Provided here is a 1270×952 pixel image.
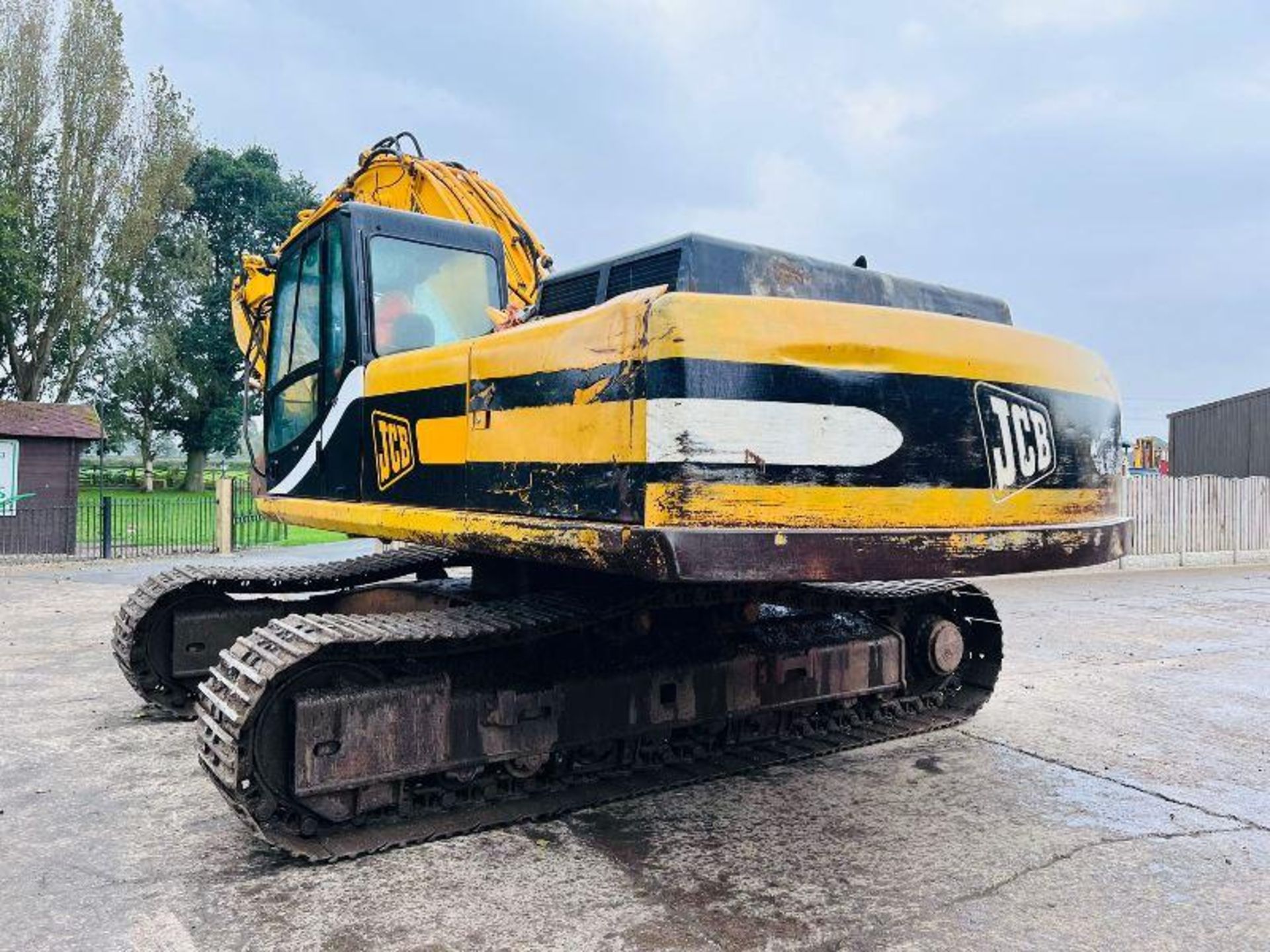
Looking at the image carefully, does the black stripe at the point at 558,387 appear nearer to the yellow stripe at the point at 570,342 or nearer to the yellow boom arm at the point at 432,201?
the yellow stripe at the point at 570,342

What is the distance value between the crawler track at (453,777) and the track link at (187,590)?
1.39 metres

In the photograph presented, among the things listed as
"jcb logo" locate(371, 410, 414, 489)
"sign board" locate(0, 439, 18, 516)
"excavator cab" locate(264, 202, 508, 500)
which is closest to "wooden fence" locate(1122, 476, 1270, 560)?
"excavator cab" locate(264, 202, 508, 500)

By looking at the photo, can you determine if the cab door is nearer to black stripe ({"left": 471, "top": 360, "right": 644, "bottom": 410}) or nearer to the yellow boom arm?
the yellow boom arm

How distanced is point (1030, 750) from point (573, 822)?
2.51 meters

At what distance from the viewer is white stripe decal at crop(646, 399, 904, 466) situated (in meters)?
2.80

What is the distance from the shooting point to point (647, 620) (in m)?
4.20

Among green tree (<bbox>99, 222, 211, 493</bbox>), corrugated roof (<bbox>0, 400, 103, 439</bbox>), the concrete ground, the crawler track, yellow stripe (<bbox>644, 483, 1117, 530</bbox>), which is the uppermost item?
green tree (<bbox>99, 222, 211, 493</bbox>)

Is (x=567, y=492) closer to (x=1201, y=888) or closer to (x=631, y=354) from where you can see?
(x=631, y=354)

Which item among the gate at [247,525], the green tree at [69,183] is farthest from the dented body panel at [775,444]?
the green tree at [69,183]

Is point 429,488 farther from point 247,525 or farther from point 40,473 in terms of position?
point 247,525

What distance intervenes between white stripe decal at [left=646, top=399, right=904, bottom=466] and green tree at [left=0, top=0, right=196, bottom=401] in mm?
27050

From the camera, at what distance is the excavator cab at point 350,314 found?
433 centimetres

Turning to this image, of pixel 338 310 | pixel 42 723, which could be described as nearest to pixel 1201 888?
pixel 338 310

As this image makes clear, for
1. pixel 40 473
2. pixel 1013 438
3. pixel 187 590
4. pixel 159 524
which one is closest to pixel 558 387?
pixel 1013 438
